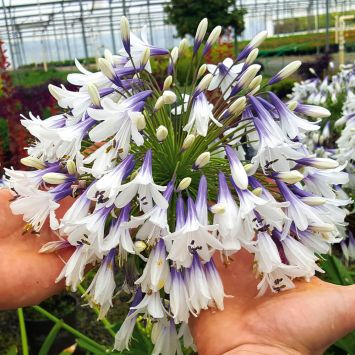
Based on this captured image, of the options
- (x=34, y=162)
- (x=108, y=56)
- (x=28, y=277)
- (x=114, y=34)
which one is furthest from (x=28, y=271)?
(x=114, y=34)

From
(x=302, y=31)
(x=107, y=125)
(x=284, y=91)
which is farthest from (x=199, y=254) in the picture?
(x=302, y=31)

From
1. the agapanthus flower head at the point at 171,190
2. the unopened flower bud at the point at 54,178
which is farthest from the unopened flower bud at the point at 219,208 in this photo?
the unopened flower bud at the point at 54,178

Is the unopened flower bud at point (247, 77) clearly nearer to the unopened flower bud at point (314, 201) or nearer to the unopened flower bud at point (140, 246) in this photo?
the unopened flower bud at point (314, 201)

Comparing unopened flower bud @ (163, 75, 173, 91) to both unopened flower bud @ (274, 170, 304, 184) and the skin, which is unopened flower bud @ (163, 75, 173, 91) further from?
the skin

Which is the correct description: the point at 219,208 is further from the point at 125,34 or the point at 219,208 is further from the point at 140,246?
the point at 125,34

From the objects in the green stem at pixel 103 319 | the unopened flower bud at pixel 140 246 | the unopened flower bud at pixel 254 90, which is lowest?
the green stem at pixel 103 319

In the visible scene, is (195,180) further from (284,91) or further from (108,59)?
(284,91)
